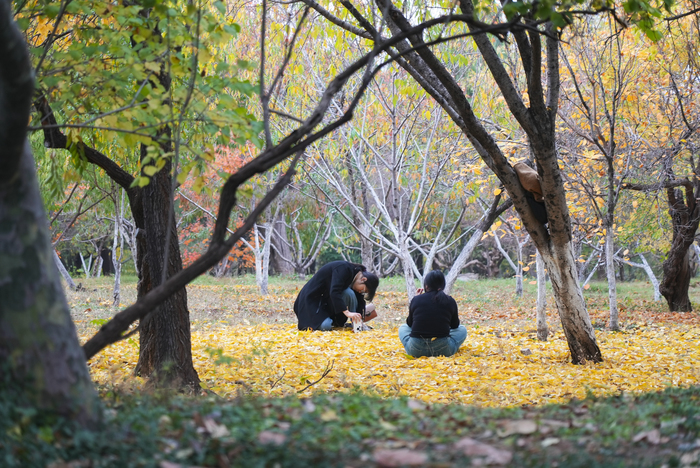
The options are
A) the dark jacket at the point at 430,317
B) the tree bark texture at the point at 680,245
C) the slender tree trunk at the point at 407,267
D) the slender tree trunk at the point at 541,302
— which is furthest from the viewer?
the tree bark texture at the point at 680,245

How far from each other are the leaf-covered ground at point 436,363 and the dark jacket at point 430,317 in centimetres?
33

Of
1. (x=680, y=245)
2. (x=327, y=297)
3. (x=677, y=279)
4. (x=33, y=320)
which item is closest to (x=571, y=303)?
(x=327, y=297)

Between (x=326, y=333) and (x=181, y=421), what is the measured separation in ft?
19.1

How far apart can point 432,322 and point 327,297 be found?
280cm

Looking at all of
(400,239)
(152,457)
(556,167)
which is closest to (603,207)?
(400,239)

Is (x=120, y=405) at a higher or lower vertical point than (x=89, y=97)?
lower

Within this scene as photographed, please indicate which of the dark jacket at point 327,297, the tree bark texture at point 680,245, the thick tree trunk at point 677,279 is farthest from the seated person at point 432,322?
the thick tree trunk at point 677,279

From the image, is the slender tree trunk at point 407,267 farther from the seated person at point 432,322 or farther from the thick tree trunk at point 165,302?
the thick tree trunk at point 165,302

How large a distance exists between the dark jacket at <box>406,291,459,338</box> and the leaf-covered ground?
332 mm

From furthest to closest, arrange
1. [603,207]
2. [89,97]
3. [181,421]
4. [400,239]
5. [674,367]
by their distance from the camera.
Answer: [603,207] → [400,239] → [674,367] → [89,97] → [181,421]

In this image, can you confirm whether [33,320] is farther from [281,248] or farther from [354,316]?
[281,248]

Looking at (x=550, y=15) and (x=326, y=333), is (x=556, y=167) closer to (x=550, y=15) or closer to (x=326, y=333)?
(x=550, y=15)

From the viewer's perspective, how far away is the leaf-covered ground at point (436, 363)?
4594 millimetres

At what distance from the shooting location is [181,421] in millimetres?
2215
